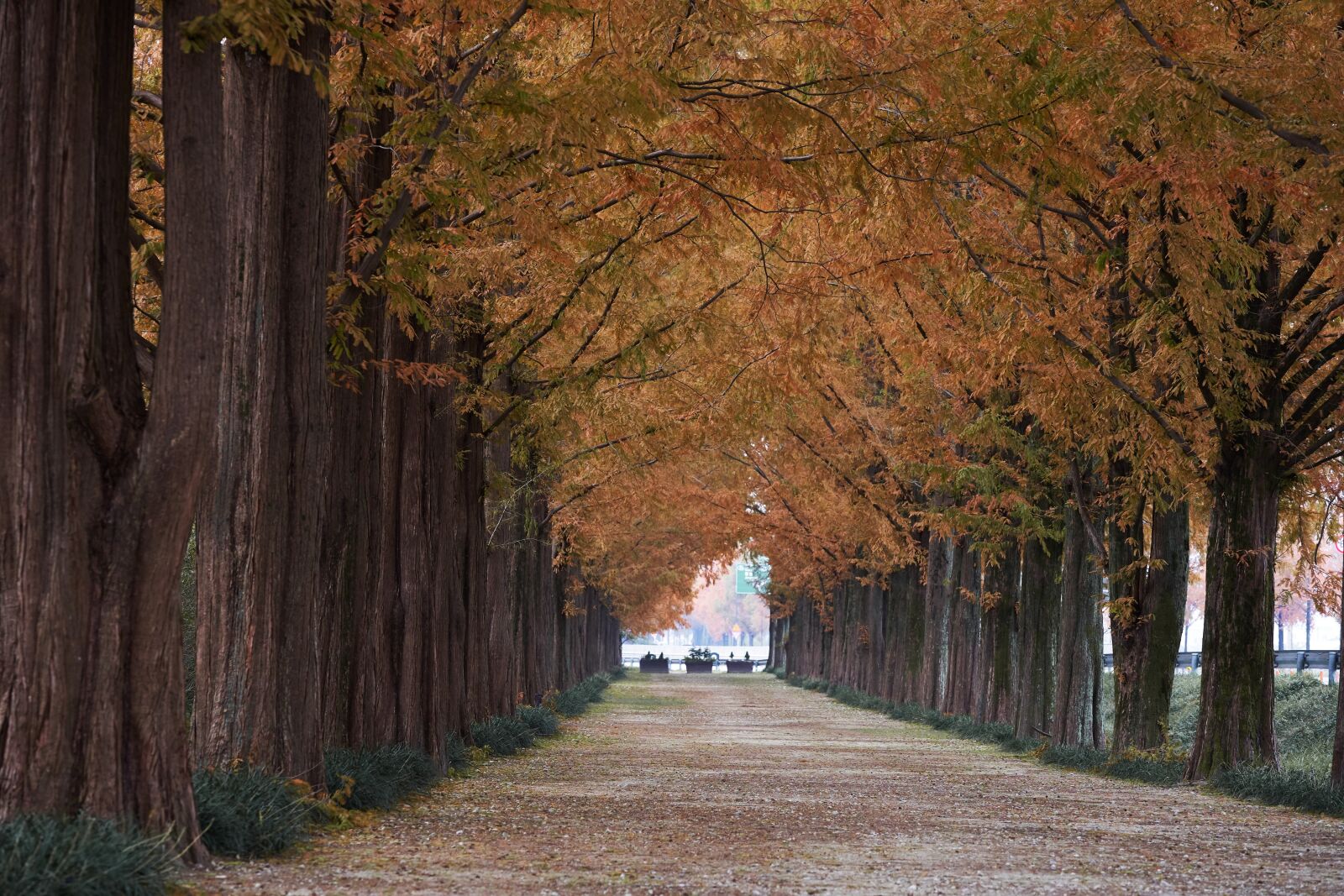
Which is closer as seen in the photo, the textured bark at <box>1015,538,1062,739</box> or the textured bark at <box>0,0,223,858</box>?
the textured bark at <box>0,0,223,858</box>

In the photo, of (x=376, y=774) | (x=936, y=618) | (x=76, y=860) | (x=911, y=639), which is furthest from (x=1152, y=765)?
(x=911, y=639)

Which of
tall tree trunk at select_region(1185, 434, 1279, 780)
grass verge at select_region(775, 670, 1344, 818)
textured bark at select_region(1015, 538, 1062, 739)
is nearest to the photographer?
grass verge at select_region(775, 670, 1344, 818)

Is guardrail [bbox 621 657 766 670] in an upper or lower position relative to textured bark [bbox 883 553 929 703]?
lower

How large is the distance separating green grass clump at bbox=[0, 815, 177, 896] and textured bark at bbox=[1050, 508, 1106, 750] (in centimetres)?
1649

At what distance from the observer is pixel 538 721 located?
25.6 m

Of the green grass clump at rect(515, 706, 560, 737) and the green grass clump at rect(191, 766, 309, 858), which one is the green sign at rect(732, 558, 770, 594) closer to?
the green grass clump at rect(515, 706, 560, 737)

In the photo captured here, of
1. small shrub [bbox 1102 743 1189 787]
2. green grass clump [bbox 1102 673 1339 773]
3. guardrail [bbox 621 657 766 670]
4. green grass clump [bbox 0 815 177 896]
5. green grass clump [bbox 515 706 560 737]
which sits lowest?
guardrail [bbox 621 657 766 670]

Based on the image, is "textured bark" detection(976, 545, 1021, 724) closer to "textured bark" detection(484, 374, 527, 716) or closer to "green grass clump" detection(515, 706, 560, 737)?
"green grass clump" detection(515, 706, 560, 737)

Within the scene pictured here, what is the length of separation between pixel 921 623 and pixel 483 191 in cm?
2860

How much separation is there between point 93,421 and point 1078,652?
54.8ft

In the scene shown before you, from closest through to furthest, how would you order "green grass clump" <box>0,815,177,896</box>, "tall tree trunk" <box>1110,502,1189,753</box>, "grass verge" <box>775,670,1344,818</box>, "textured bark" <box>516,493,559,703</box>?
"green grass clump" <box>0,815,177,896</box>, "grass verge" <box>775,670,1344,818</box>, "tall tree trunk" <box>1110,502,1189,753</box>, "textured bark" <box>516,493,559,703</box>

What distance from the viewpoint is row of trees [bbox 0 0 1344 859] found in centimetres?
805

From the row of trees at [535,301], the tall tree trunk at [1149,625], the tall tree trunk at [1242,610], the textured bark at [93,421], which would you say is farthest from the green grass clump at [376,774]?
the tall tree trunk at [1149,625]

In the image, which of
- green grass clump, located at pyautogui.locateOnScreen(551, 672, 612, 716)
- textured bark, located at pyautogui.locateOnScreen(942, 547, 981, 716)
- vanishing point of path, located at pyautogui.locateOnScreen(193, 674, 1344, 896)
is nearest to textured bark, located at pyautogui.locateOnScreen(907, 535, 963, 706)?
textured bark, located at pyautogui.locateOnScreen(942, 547, 981, 716)
